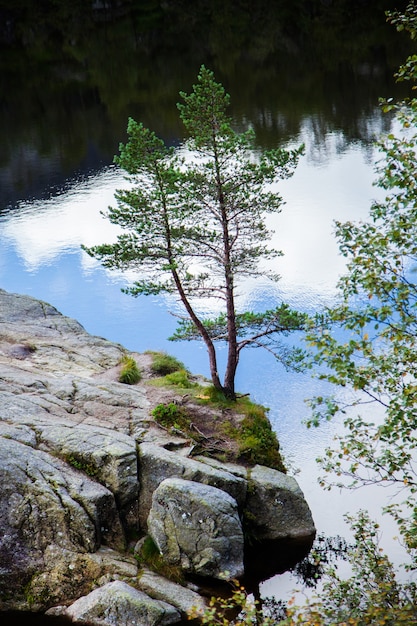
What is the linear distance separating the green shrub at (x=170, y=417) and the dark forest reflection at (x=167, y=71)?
47387mm

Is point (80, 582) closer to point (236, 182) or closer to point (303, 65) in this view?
point (236, 182)

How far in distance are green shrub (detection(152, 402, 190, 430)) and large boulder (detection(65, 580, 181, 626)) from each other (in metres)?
8.38

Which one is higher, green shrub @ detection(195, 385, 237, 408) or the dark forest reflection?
the dark forest reflection

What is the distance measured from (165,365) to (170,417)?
6592mm

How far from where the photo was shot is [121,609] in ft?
65.1

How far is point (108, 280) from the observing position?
2180 inches

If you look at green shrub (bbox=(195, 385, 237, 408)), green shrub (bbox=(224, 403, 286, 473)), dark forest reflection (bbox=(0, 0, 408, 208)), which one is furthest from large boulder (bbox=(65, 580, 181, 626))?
dark forest reflection (bbox=(0, 0, 408, 208))

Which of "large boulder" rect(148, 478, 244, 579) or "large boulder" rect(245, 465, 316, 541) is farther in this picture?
"large boulder" rect(245, 465, 316, 541)

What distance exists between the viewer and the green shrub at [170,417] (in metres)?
28.2

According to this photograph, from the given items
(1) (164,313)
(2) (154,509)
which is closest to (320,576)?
(2) (154,509)

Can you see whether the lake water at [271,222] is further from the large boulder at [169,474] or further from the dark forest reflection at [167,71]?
the large boulder at [169,474]

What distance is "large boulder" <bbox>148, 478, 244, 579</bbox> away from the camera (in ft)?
74.0

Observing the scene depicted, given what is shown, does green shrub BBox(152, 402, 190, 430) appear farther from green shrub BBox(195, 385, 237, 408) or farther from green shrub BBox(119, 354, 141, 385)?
green shrub BBox(119, 354, 141, 385)

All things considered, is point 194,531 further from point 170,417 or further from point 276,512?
point 170,417
